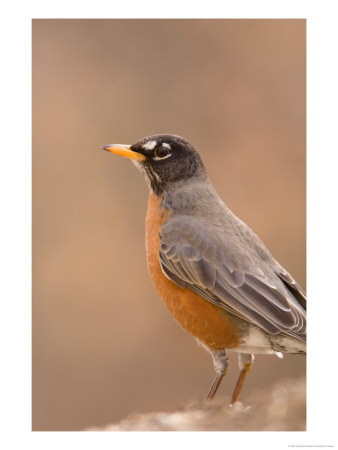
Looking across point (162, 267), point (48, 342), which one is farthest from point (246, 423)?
point (48, 342)

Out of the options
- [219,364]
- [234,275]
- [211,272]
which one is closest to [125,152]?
[211,272]

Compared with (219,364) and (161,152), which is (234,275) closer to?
(219,364)

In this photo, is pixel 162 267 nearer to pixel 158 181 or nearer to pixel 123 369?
pixel 158 181

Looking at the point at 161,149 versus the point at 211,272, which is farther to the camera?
the point at 161,149

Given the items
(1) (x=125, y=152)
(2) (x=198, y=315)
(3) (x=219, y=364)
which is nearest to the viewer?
(2) (x=198, y=315)

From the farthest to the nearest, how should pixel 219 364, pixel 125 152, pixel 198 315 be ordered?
pixel 125 152
pixel 219 364
pixel 198 315

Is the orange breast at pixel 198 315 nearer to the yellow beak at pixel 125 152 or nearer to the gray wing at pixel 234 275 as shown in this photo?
the gray wing at pixel 234 275
